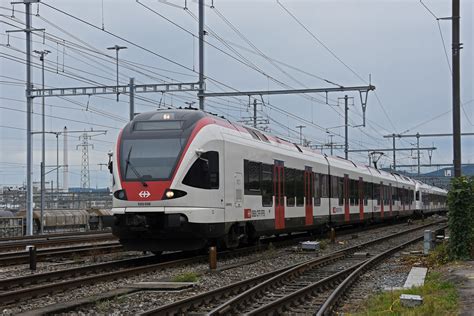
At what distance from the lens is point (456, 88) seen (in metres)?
18.1

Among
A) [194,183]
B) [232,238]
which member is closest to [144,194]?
[194,183]

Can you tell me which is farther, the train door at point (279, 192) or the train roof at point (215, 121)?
the train door at point (279, 192)

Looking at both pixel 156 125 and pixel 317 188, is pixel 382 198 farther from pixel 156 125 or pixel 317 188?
pixel 156 125

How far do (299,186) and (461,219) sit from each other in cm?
801

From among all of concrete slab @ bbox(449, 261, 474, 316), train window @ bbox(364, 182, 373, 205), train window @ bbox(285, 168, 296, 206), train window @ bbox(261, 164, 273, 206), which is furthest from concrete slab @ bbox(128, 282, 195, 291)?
train window @ bbox(364, 182, 373, 205)

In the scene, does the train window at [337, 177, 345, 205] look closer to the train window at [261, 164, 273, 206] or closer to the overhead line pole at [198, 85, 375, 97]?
the overhead line pole at [198, 85, 375, 97]

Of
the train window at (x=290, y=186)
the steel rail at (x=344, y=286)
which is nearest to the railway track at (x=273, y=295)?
the steel rail at (x=344, y=286)

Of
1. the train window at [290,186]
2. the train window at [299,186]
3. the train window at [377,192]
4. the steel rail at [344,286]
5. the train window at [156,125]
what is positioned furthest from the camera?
the train window at [377,192]

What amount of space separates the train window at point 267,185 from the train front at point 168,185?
3.28m

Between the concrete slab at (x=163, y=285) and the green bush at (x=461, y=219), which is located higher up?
the green bush at (x=461, y=219)

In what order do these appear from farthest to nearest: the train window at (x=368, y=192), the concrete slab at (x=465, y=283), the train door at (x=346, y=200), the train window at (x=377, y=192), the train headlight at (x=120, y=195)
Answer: the train window at (x=377, y=192) → the train window at (x=368, y=192) → the train door at (x=346, y=200) → the train headlight at (x=120, y=195) → the concrete slab at (x=465, y=283)

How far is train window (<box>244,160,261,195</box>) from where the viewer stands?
18609 mm

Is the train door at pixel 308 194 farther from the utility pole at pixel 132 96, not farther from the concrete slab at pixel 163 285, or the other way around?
the concrete slab at pixel 163 285

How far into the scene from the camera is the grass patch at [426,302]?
9.17 meters
